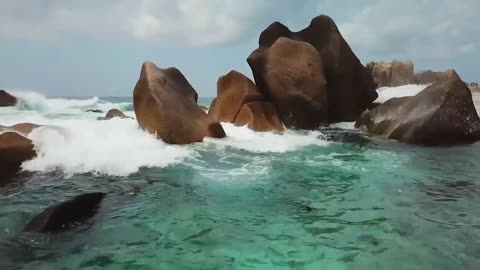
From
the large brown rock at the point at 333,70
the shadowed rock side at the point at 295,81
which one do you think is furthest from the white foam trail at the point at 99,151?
the large brown rock at the point at 333,70

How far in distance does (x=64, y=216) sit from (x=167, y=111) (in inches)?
269

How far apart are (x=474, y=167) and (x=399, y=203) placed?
4.33 m

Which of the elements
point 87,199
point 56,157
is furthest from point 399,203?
point 56,157

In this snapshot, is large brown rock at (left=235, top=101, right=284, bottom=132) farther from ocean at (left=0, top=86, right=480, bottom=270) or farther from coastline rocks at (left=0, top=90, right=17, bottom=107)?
coastline rocks at (left=0, top=90, right=17, bottom=107)

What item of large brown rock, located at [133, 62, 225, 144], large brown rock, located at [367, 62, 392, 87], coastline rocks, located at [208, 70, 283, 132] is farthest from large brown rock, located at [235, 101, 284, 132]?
large brown rock, located at [367, 62, 392, 87]

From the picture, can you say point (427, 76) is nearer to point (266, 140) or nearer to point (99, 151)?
point (266, 140)

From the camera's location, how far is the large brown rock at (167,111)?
12249mm

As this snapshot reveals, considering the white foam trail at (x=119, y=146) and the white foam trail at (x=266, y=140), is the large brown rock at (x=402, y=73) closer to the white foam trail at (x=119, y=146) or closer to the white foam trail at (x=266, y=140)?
the white foam trail at (x=266, y=140)

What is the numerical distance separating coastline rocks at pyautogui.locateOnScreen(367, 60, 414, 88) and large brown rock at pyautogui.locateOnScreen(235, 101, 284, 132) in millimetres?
18850

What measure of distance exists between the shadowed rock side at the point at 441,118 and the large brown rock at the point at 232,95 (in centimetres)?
579

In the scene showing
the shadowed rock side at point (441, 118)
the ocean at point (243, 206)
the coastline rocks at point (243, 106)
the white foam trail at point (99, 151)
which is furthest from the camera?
the coastline rocks at point (243, 106)

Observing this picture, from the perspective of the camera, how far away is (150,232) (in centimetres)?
550

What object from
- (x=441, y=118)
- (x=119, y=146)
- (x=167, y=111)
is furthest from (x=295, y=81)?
(x=119, y=146)

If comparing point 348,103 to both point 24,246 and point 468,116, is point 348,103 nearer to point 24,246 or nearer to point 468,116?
point 468,116
